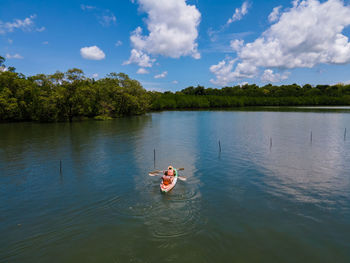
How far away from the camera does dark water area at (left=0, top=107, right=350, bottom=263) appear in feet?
38.2

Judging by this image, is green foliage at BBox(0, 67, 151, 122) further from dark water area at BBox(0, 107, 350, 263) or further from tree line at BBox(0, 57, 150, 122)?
dark water area at BBox(0, 107, 350, 263)

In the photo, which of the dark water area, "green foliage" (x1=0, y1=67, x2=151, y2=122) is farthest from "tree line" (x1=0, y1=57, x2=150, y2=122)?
the dark water area

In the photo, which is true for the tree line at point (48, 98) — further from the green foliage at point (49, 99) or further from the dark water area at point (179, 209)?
the dark water area at point (179, 209)

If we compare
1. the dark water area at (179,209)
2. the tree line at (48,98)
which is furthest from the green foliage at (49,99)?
the dark water area at (179,209)

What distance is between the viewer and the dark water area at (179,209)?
1165 centimetres

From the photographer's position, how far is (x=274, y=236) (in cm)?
1272

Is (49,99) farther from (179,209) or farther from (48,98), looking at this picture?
(179,209)

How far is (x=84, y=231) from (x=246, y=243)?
31.8 ft

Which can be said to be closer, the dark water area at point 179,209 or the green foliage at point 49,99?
the dark water area at point 179,209

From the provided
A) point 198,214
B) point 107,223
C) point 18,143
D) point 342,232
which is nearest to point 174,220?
point 198,214

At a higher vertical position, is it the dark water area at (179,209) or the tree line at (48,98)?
the tree line at (48,98)

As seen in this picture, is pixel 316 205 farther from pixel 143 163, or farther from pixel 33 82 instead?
pixel 33 82

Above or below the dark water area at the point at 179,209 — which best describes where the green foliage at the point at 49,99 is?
above

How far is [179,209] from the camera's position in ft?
51.4
